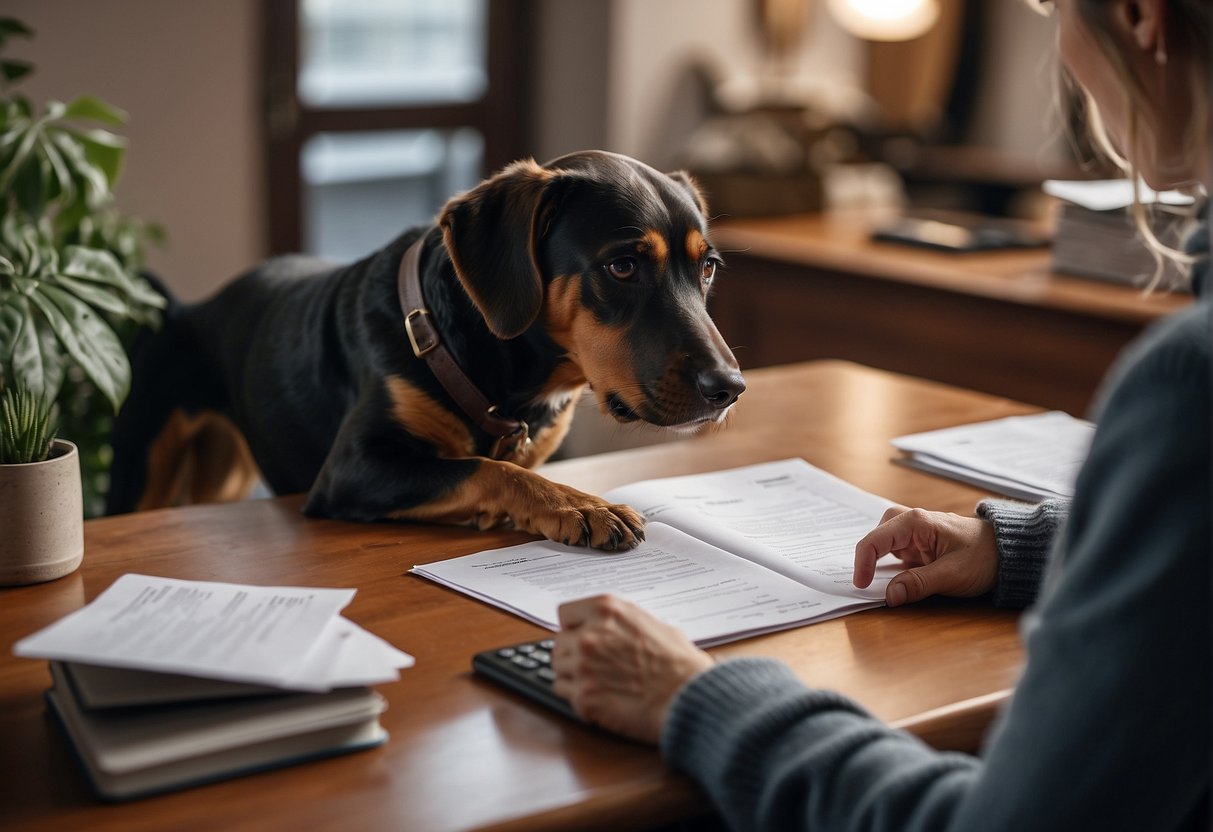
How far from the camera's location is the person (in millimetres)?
778

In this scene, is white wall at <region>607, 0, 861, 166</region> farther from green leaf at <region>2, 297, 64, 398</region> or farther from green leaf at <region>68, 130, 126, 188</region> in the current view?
green leaf at <region>2, 297, 64, 398</region>

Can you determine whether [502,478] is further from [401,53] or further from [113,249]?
[401,53]

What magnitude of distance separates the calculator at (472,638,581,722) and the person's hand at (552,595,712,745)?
13 mm

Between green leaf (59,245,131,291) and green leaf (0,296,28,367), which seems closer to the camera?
green leaf (0,296,28,367)

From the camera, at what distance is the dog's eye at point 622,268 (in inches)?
64.6

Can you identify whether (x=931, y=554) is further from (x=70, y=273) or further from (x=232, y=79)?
(x=232, y=79)

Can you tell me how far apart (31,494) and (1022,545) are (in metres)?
1.01

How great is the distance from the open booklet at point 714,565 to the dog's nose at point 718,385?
5.3 inches

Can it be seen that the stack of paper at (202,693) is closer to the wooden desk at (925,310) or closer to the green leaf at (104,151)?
the green leaf at (104,151)

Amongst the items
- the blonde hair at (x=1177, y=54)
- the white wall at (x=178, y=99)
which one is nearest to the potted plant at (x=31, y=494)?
the blonde hair at (x=1177, y=54)

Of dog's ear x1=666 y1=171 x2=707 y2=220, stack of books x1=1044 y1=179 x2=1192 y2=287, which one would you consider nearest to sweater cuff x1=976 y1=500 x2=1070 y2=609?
dog's ear x1=666 y1=171 x2=707 y2=220

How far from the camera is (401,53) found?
4688 mm

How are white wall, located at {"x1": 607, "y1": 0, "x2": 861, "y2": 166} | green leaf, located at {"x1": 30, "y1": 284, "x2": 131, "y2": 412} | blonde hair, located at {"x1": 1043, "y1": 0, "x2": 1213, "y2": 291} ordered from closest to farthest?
blonde hair, located at {"x1": 1043, "y1": 0, "x2": 1213, "y2": 291} < green leaf, located at {"x1": 30, "y1": 284, "x2": 131, "y2": 412} < white wall, located at {"x1": 607, "y1": 0, "x2": 861, "y2": 166}

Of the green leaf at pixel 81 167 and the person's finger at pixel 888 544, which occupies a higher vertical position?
the green leaf at pixel 81 167
